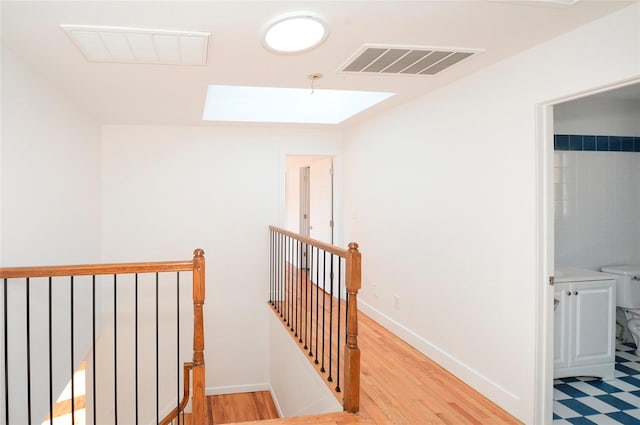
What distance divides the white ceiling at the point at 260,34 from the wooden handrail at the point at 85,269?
121 cm

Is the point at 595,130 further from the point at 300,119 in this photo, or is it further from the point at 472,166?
the point at 300,119

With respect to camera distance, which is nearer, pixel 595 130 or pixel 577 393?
pixel 577 393

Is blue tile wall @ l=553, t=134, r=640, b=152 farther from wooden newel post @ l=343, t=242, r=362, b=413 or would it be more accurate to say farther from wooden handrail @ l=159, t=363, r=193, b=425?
wooden handrail @ l=159, t=363, r=193, b=425

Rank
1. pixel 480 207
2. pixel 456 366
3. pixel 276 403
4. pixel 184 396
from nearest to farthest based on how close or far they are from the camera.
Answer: pixel 480 207 → pixel 456 366 → pixel 184 396 → pixel 276 403

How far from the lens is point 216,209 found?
530cm

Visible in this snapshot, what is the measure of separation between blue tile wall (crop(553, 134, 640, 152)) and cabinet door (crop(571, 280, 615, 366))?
1.26 m

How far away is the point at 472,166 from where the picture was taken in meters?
3.18

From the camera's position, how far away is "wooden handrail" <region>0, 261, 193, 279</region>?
7.18 feet

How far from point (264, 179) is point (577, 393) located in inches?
151

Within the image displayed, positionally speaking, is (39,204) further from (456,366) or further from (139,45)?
(456,366)

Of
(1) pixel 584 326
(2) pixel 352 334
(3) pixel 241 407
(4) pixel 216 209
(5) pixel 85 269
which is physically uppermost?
(4) pixel 216 209

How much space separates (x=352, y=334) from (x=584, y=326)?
2.04 m

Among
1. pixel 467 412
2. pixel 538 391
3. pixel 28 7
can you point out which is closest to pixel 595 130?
pixel 538 391

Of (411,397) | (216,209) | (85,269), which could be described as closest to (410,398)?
(411,397)
